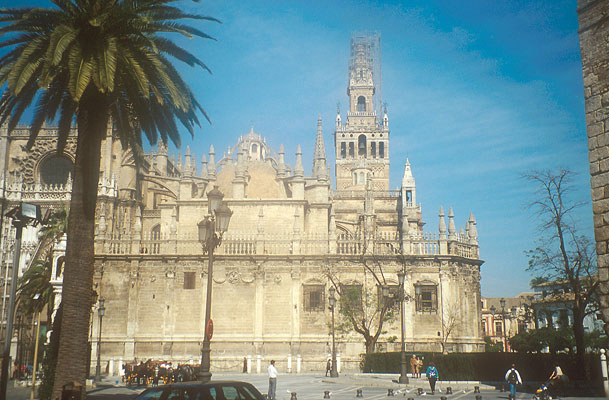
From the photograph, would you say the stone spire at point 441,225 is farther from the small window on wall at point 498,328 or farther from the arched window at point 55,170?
the small window on wall at point 498,328

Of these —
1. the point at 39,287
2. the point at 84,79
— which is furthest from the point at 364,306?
the point at 84,79

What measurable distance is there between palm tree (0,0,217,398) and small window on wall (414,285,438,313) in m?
23.6

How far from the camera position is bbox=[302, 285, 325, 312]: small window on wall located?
117ft

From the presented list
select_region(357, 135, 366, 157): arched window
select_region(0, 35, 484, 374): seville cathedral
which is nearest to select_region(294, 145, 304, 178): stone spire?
select_region(0, 35, 484, 374): seville cathedral

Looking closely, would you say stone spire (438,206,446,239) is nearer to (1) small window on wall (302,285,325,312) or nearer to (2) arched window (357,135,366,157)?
(1) small window on wall (302,285,325,312)

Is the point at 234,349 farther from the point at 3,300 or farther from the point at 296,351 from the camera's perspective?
the point at 3,300

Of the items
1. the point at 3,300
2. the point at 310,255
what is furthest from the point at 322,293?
the point at 3,300

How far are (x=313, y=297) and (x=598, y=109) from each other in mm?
27696

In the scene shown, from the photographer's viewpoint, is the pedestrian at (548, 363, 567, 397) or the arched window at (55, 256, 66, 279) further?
the arched window at (55, 256, 66, 279)

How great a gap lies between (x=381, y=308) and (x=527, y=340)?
834cm

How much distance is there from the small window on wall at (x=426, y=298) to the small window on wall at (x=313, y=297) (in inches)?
229

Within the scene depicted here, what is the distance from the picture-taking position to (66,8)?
13828 millimetres

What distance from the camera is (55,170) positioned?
5075cm

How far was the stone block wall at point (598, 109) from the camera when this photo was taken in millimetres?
9141
